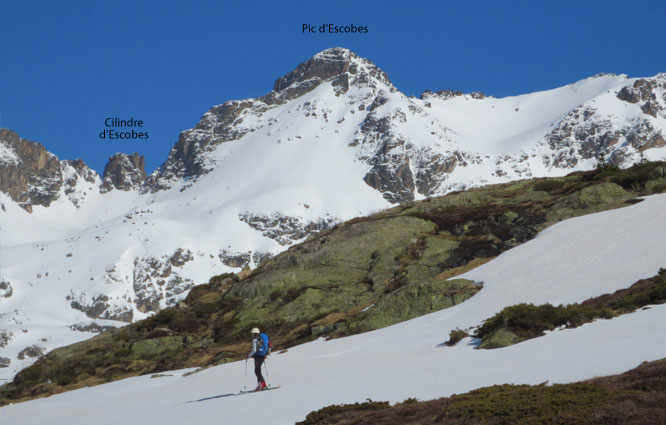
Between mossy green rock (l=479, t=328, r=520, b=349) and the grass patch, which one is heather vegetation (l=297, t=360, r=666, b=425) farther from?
the grass patch

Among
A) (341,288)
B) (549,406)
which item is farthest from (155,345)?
(549,406)

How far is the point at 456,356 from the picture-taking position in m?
20.5

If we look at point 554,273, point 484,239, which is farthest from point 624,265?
point 484,239

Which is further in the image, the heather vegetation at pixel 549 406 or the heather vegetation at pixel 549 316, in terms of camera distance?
the heather vegetation at pixel 549 316

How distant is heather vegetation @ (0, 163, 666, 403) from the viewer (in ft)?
107

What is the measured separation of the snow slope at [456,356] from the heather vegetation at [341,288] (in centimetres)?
274

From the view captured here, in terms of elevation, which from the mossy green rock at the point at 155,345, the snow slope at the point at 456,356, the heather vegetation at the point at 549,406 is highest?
the mossy green rock at the point at 155,345

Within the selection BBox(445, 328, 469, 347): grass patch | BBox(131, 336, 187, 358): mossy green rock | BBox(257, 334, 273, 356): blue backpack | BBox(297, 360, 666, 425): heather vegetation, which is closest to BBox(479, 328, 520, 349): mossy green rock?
BBox(445, 328, 469, 347): grass patch

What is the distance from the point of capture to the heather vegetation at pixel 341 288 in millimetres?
32688

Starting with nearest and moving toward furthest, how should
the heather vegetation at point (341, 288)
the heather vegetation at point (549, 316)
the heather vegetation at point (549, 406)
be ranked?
the heather vegetation at point (549, 406)
the heather vegetation at point (549, 316)
the heather vegetation at point (341, 288)

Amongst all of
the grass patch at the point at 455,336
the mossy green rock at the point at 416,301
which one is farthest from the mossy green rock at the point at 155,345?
the grass patch at the point at 455,336

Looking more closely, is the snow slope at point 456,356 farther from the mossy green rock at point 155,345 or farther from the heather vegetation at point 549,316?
the mossy green rock at point 155,345

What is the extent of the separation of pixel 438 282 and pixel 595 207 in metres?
12.8

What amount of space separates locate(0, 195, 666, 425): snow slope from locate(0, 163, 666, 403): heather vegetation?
8.99 feet
